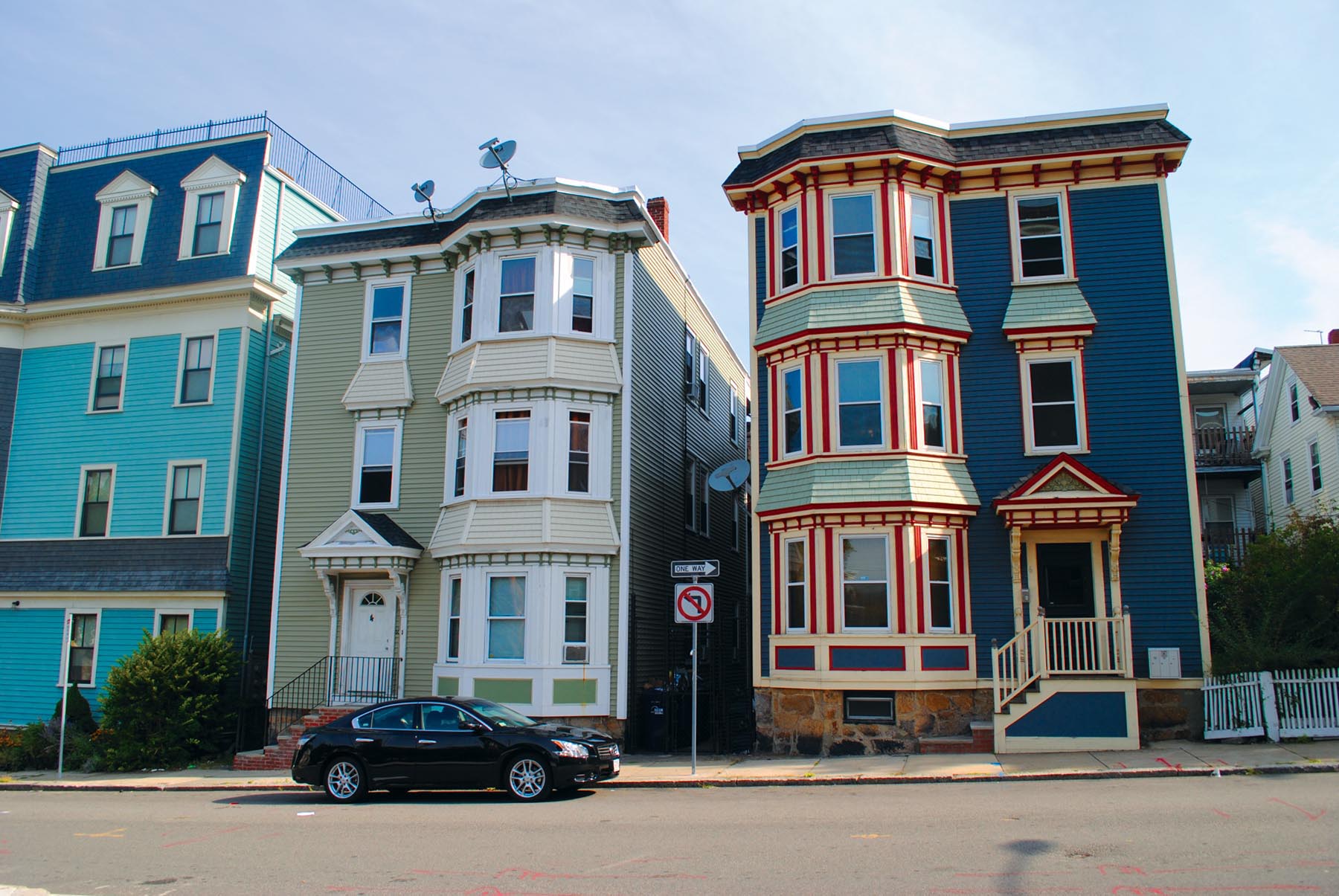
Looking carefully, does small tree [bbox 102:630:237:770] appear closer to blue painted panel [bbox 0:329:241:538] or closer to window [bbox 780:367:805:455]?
blue painted panel [bbox 0:329:241:538]

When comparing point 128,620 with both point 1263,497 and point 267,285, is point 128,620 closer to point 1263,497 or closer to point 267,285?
point 267,285

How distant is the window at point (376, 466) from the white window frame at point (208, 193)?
6220 millimetres

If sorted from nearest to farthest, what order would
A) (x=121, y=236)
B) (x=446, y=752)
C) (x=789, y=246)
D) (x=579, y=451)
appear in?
(x=446, y=752) < (x=789, y=246) < (x=579, y=451) < (x=121, y=236)

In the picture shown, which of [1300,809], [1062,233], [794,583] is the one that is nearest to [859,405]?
[794,583]

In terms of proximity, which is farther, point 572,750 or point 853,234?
point 853,234

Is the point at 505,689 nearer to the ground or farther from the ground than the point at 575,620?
nearer to the ground

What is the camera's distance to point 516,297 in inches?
840

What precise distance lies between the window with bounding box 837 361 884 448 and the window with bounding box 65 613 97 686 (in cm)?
1722

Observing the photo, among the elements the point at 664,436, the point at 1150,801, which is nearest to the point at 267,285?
the point at 664,436

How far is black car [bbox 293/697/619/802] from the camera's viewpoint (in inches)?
558

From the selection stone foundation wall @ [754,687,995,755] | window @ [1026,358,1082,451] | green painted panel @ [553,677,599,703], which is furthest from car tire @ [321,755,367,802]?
window @ [1026,358,1082,451]

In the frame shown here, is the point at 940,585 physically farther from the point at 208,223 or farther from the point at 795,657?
the point at 208,223

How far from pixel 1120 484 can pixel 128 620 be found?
820 inches

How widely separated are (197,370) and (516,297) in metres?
8.53
